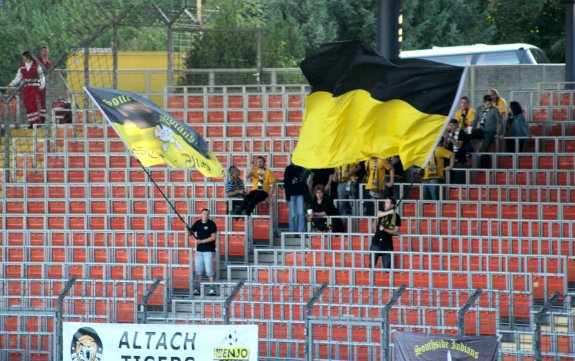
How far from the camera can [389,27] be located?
2505 centimetres

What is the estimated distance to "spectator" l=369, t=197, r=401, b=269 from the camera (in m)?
22.0

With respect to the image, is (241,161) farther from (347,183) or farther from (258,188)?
(347,183)

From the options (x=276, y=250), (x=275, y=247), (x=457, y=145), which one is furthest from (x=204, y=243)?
(x=457, y=145)

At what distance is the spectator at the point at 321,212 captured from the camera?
2342 cm

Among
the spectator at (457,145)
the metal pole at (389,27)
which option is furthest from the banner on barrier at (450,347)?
the metal pole at (389,27)

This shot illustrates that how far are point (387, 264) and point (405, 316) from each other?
2056mm

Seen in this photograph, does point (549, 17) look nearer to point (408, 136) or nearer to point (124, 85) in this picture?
point (124, 85)

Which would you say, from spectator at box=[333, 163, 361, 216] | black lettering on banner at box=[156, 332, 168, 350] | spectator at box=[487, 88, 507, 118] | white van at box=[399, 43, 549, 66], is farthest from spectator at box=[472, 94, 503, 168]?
white van at box=[399, 43, 549, 66]

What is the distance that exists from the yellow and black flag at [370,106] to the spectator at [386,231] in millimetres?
2559

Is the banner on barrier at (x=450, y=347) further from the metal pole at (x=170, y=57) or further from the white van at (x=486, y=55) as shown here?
the white van at (x=486, y=55)

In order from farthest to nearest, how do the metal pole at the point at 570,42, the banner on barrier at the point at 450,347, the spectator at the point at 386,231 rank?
the metal pole at the point at 570,42 < the spectator at the point at 386,231 < the banner on barrier at the point at 450,347

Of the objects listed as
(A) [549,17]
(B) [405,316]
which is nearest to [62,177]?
(B) [405,316]

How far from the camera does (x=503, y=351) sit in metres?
19.1

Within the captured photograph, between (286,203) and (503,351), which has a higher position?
(286,203)
